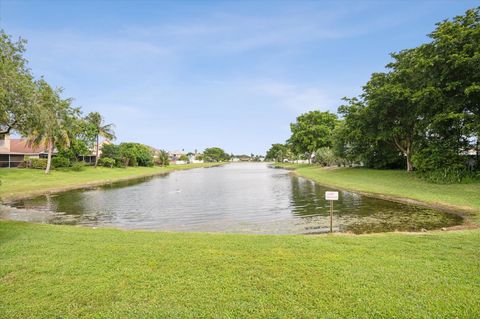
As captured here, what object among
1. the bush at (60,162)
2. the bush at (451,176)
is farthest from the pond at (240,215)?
the bush at (60,162)

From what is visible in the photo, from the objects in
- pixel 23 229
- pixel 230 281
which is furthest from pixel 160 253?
pixel 23 229

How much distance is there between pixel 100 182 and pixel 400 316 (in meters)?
36.1

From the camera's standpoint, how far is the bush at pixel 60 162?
43.7m

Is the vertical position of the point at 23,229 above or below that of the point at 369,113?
below

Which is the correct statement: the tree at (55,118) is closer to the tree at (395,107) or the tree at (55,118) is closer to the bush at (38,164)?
the bush at (38,164)

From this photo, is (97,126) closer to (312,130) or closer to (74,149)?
(74,149)

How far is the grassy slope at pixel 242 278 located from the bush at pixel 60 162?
140 feet

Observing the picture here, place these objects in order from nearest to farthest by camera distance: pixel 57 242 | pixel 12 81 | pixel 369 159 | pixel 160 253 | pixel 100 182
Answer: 1. pixel 160 253
2. pixel 57 242
3. pixel 12 81
4. pixel 100 182
5. pixel 369 159

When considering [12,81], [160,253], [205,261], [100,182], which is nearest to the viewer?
[205,261]

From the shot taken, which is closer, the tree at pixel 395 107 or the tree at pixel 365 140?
the tree at pixel 395 107

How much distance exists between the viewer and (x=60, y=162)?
43969 millimetres

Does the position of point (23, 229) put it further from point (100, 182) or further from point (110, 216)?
point (100, 182)

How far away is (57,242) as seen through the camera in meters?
7.49

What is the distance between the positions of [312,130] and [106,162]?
4792 cm
